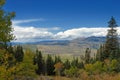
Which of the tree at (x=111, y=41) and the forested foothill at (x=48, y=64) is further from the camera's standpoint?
the tree at (x=111, y=41)

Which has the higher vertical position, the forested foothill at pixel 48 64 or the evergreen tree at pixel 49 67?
the forested foothill at pixel 48 64

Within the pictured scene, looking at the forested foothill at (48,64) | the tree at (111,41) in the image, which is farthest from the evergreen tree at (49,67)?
the tree at (111,41)

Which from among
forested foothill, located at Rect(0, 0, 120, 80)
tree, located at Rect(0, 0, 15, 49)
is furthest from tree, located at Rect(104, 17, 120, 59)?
tree, located at Rect(0, 0, 15, 49)

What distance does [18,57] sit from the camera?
11812 cm

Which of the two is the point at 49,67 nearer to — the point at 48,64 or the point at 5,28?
the point at 48,64

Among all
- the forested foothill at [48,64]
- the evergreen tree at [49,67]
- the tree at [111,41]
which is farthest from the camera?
the evergreen tree at [49,67]

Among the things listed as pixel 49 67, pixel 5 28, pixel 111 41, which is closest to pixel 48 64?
pixel 49 67

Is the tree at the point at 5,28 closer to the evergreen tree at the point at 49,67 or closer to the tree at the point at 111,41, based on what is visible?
the tree at the point at 111,41

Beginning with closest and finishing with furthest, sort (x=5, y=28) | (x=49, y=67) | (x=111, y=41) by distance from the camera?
(x=5, y=28) → (x=111, y=41) → (x=49, y=67)

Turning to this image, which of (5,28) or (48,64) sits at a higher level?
(5,28)

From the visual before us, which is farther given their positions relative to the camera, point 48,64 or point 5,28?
point 48,64

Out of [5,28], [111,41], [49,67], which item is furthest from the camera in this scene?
[49,67]

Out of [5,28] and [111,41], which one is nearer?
[5,28]

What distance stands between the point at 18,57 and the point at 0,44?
10292 cm
